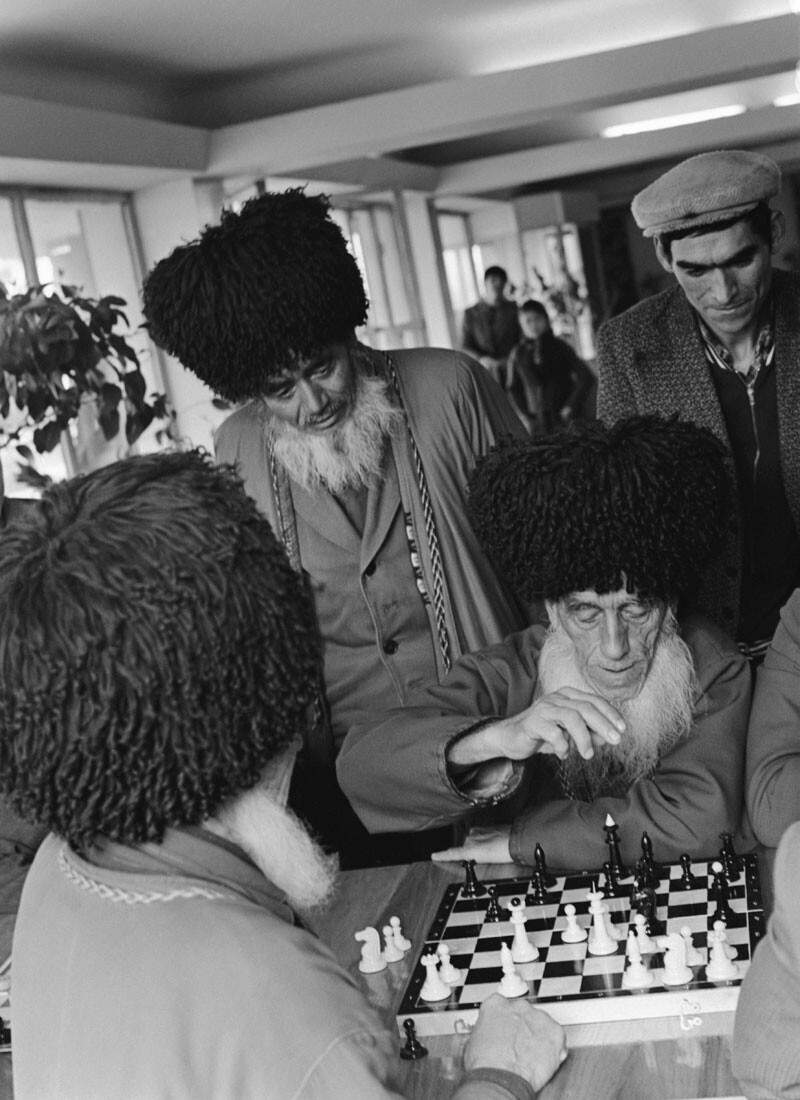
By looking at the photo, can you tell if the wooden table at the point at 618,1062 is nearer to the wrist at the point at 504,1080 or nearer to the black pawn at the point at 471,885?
the wrist at the point at 504,1080

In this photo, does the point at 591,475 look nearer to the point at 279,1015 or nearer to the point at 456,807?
the point at 456,807

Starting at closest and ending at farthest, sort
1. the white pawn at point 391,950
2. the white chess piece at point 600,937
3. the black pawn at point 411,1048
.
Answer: the black pawn at point 411,1048, the white chess piece at point 600,937, the white pawn at point 391,950

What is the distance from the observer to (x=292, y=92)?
880cm

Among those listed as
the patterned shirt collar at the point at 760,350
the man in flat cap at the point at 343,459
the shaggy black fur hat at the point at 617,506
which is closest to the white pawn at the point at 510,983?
the shaggy black fur hat at the point at 617,506

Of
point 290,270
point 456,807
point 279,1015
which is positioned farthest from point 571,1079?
point 290,270

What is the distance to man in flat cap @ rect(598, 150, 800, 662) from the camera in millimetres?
3498

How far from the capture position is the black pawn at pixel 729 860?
251 centimetres

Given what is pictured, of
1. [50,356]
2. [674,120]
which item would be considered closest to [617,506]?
[50,356]

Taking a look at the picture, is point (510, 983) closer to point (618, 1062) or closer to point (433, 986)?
point (433, 986)

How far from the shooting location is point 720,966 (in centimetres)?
217

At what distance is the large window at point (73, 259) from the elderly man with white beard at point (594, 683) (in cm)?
401

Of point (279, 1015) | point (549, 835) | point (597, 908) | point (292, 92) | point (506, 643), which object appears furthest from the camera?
point (292, 92)

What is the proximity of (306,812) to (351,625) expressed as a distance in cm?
44

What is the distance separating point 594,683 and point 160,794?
156cm
